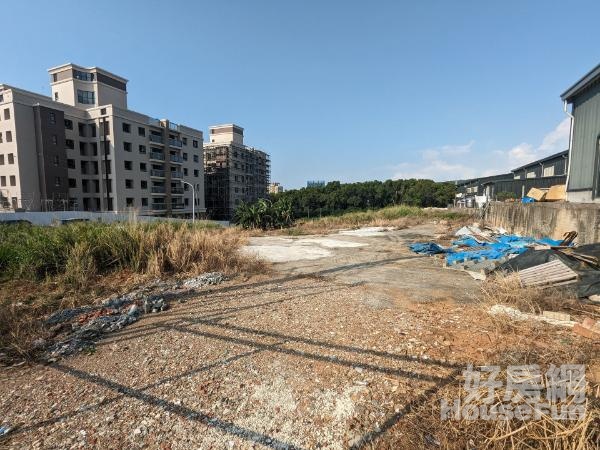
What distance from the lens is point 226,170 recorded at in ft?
180

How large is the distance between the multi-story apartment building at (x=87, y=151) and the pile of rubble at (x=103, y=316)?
30.8 meters

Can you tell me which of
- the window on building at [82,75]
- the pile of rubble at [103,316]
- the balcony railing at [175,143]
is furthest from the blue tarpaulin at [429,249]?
the window on building at [82,75]

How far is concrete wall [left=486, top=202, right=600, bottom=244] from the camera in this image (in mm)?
7211

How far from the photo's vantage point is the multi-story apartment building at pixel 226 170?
179ft

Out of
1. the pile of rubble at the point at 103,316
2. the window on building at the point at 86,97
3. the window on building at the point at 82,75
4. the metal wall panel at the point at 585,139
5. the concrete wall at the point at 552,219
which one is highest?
the window on building at the point at 82,75

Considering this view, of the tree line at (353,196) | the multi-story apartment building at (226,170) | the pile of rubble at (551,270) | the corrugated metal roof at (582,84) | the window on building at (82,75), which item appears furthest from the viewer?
the tree line at (353,196)

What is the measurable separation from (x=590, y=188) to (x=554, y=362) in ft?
33.0

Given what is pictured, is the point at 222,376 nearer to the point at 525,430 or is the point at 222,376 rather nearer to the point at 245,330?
the point at 245,330

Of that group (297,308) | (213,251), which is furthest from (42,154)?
(297,308)

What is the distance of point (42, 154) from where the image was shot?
97.7 feet

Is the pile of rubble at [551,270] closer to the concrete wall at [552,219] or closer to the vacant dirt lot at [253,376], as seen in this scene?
the concrete wall at [552,219]

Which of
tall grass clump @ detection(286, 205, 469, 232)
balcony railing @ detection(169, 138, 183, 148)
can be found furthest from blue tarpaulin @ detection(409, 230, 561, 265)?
balcony railing @ detection(169, 138, 183, 148)

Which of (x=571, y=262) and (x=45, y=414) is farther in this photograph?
(x=571, y=262)

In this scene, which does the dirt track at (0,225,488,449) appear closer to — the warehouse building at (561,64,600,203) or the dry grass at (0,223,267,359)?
the dry grass at (0,223,267,359)
